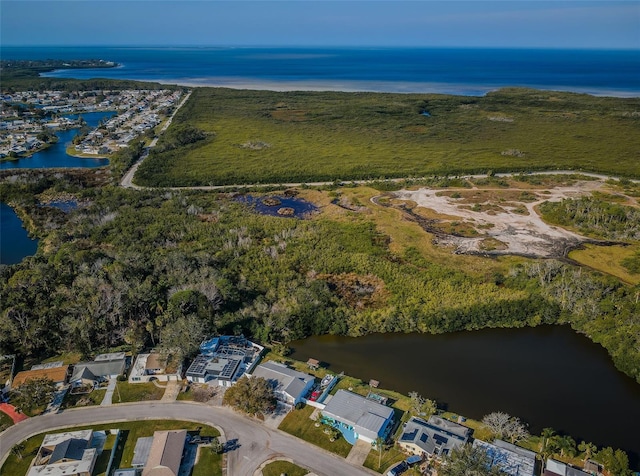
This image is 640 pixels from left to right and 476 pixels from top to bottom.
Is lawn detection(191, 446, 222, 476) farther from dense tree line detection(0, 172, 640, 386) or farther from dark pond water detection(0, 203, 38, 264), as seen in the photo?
dark pond water detection(0, 203, 38, 264)

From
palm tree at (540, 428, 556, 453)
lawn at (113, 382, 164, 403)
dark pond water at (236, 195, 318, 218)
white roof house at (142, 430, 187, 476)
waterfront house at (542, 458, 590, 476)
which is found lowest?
lawn at (113, 382, 164, 403)

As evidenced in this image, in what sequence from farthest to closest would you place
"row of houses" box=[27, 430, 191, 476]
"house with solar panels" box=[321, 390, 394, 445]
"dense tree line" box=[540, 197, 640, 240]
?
"dense tree line" box=[540, 197, 640, 240]
"house with solar panels" box=[321, 390, 394, 445]
"row of houses" box=[27, 430, 191, 476]

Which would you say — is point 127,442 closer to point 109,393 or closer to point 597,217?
point 109,393

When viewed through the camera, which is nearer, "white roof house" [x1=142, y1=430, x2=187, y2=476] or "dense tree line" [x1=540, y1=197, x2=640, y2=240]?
"white roof house" [x1=142, y1=430, x2=187, y2=476]

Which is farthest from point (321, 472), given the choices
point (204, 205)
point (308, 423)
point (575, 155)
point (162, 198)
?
point (575, 155)

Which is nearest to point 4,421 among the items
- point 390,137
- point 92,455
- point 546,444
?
point 92,455

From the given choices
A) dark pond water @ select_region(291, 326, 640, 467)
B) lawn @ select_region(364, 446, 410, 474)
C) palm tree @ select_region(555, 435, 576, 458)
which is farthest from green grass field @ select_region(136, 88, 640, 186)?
palm tree @ select_region(555, 435, 576, 458)

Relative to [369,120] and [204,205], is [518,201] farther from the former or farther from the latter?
[369,120]
